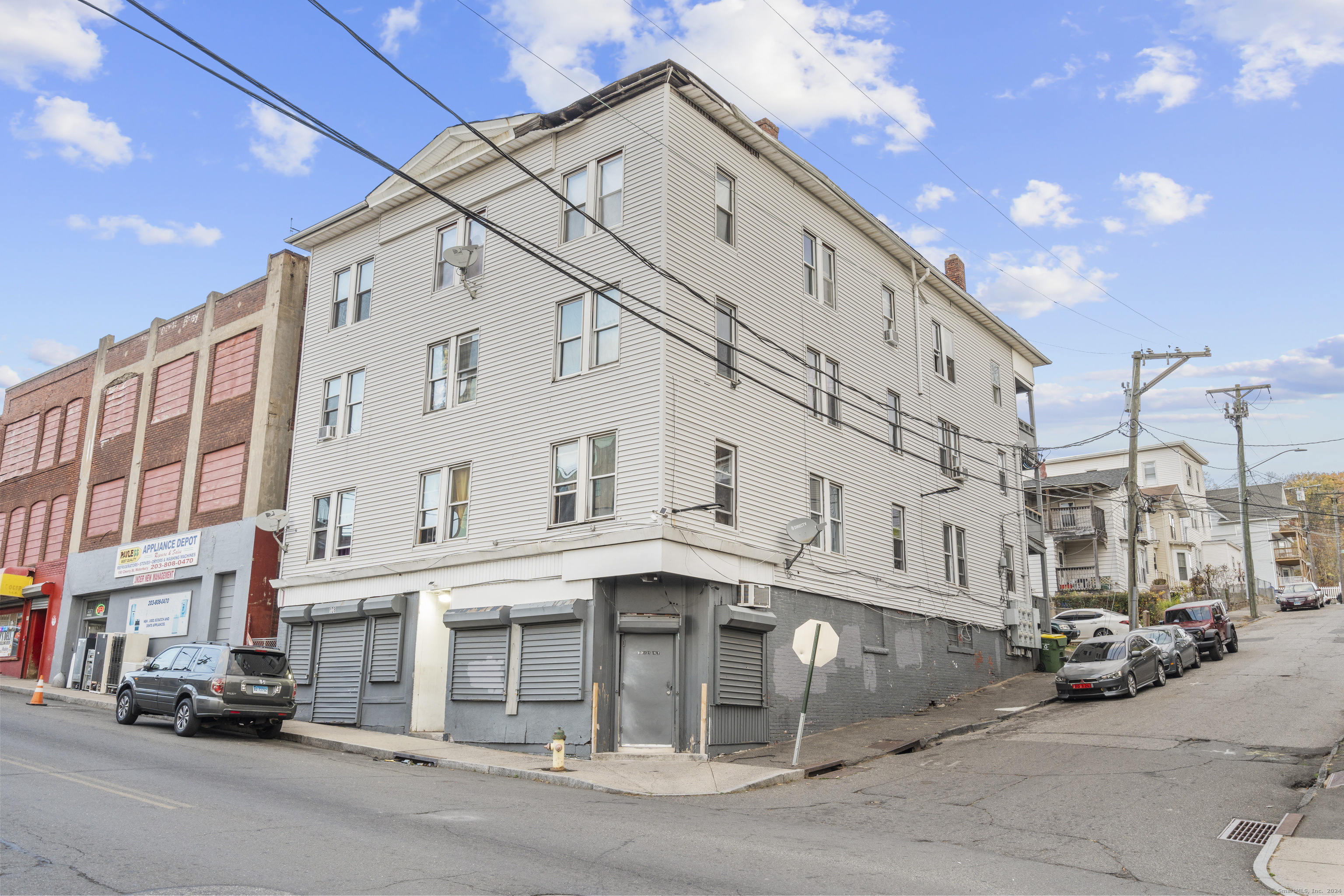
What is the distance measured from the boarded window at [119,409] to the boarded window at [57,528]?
10.00ft

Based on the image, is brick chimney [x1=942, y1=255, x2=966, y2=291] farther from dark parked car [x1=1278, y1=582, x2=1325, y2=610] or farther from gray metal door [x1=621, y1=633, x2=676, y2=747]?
dark parked car [x1=1278, y1=582, x2=1325, y2=610]

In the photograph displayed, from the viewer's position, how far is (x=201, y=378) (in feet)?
101

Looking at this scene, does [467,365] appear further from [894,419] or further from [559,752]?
[894,419]

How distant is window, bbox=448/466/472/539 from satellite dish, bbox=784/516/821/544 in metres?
7.10

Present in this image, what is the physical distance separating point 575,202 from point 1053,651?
2102 centimetres

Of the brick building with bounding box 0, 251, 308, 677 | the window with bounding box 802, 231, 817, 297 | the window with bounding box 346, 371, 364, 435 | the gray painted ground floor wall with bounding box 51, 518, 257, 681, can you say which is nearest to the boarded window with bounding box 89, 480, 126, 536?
the brick building with bounding box 0, 251, 308, 677

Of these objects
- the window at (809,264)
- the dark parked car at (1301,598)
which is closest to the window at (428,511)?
the window at (809,264)

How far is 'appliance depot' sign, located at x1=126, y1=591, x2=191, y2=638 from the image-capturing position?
2872cm

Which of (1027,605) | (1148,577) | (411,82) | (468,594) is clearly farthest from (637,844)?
(1148,577)

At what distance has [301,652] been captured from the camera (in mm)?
24484

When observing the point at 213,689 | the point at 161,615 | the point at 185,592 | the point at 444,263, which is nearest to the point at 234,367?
the point at 185,592

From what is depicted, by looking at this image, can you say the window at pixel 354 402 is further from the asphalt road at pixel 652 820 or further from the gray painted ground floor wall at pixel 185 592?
the asphalt road at pixel 652 820

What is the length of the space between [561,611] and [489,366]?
643 centimetres

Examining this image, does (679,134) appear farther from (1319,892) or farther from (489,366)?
(1319,892)
